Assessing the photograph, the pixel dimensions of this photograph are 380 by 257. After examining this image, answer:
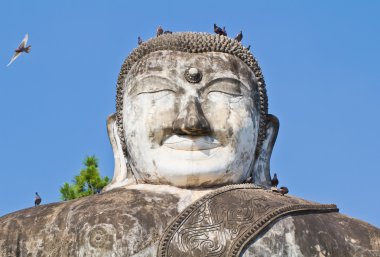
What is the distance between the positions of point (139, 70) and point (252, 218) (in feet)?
6.00

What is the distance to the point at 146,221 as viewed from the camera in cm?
1052

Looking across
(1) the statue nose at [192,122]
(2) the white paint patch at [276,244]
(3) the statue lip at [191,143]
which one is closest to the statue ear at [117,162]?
(3) the statue lip at [191,143]

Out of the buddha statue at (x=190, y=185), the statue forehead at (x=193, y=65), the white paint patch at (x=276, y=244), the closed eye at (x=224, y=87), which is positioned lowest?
the white paint patch at (x=276, y=244)

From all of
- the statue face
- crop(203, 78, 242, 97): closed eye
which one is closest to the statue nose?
the statue face

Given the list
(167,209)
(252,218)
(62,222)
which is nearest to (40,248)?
(62,222)

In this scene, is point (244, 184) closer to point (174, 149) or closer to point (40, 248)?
point (174, 149)

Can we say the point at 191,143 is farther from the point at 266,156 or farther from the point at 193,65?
the point at 266,156

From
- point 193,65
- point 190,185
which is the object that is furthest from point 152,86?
point 190,185

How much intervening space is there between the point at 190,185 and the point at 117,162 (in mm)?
1064

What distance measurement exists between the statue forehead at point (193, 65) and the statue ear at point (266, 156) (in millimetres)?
554

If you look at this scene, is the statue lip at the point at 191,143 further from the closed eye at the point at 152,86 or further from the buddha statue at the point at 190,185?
the closed eye at the point at 152,86

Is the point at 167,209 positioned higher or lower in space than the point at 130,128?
lower

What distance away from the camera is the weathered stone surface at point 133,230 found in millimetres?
10406

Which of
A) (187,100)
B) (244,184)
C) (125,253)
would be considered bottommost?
(125,253)
